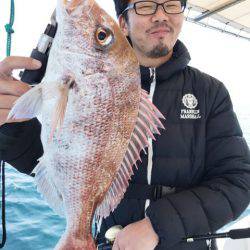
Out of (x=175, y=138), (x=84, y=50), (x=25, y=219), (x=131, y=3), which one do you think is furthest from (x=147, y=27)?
(x=25, y=219)

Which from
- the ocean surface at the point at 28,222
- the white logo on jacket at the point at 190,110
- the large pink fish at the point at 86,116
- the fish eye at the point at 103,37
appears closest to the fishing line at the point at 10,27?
the large pink fish at the point at 86,116

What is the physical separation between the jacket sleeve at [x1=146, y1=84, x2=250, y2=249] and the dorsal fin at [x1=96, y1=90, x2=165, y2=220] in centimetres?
32

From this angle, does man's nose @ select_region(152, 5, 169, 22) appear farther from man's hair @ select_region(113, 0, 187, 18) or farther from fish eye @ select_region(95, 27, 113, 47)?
fish eye @ select_region(95, 27, 113, 47)

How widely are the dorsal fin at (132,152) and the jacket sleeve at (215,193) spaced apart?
1.05 feet

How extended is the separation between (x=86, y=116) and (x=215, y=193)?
87 cm

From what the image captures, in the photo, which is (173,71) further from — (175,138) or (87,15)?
(87,15)

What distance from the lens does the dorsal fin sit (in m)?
1.53

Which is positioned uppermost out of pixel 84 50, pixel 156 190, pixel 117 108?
pixel 84 50

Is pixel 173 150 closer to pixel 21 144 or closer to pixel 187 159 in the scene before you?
pixel 187 159

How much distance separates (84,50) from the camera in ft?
4.87

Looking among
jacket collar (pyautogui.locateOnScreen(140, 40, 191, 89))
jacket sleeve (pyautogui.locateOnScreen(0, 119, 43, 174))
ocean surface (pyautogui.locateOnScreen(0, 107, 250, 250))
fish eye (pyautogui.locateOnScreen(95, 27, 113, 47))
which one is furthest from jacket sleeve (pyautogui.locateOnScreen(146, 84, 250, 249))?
ocean surface (pyautogui.locateOnScreen(0, 107, 250, 250))

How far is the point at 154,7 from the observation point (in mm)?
2219

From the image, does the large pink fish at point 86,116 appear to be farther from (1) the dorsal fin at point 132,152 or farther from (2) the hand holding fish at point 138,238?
(2) the hand holding fish at point 138,238

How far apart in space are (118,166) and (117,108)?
26 centimetres
